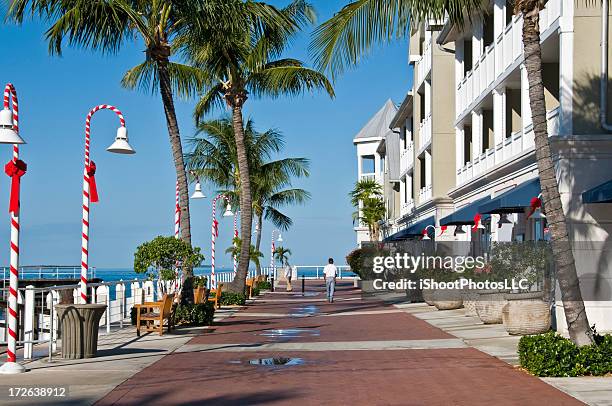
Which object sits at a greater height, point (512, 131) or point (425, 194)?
point (512, 131)

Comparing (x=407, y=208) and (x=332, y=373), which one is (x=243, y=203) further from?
(x=332, y=373)

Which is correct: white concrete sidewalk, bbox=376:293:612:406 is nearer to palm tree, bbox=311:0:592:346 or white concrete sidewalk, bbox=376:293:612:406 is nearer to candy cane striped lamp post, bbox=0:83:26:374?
palm tree, bbox=311:0:592:346

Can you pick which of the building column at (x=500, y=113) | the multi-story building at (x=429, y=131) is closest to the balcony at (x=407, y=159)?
the multi-story building at (x=429, y=131)

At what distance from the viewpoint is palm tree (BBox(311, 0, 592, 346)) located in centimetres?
1261

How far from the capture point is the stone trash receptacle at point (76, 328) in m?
14.5

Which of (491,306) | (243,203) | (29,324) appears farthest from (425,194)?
(29,324)

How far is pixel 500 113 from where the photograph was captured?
25641 millimetres

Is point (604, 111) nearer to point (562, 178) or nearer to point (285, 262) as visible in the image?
point (562, 178)

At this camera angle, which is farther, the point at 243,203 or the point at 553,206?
the point at 243,203

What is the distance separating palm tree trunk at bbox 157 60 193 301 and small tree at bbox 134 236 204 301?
4.05 ft

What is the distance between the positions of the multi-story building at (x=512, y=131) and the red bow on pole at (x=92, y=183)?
6625 millimetres

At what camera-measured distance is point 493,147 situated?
2756 centimetres

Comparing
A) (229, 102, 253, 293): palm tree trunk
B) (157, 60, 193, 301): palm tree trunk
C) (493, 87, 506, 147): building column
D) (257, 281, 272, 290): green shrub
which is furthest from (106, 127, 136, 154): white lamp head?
(257, 281, 272, 290): green shrub

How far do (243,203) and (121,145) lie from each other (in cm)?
1661
